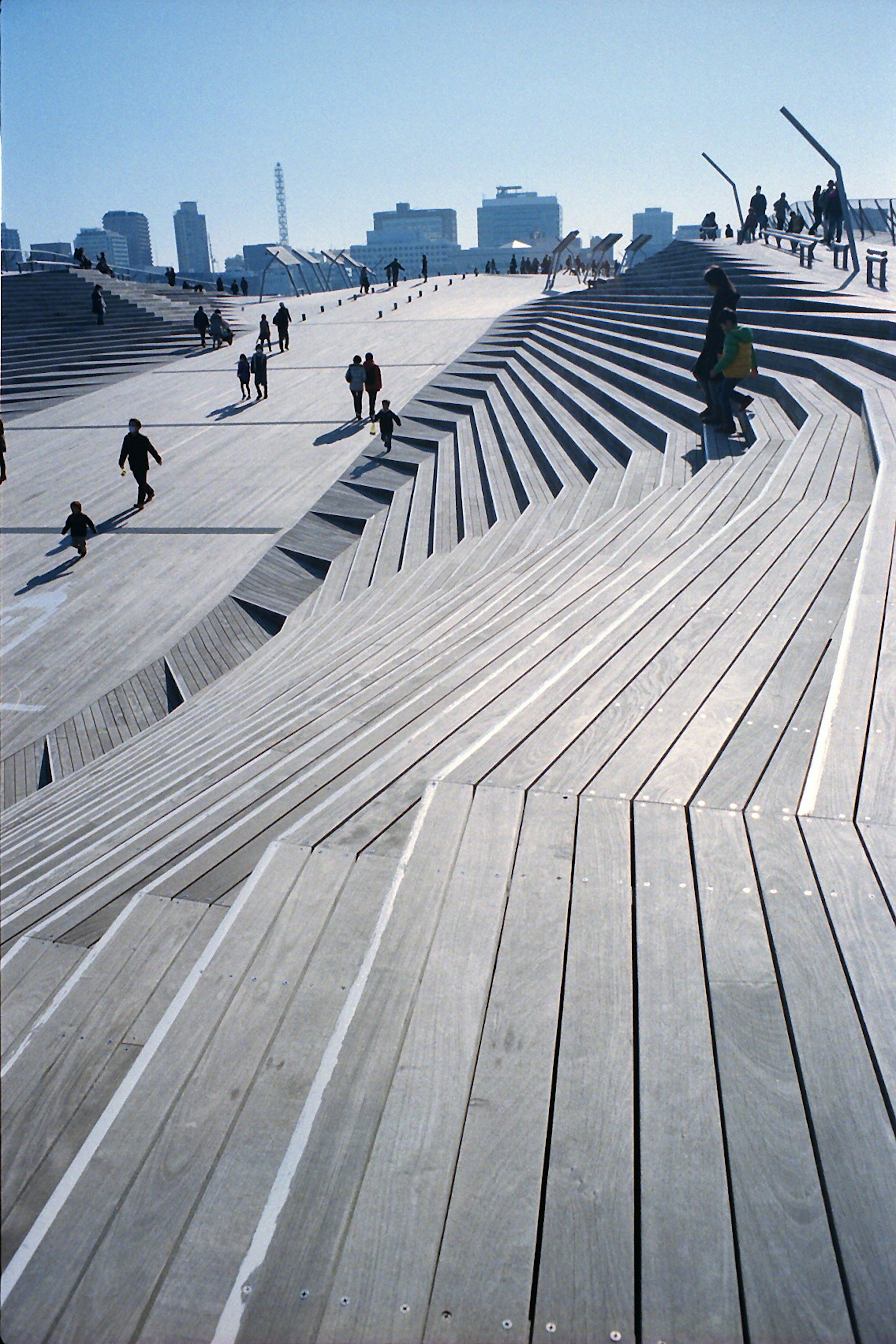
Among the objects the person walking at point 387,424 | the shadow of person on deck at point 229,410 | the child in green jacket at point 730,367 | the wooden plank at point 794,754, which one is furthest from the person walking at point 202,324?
the wooden plank at point 794,754

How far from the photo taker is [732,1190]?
62.1 inches

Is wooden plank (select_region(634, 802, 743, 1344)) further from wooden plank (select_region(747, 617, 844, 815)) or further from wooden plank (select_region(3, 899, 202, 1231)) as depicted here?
wooden plank (select_region(3, 899, 202, 1231))

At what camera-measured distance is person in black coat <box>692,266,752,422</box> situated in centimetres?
821

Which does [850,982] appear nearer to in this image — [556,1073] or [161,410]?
[556,1073]

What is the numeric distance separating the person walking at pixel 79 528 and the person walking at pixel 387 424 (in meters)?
5.01

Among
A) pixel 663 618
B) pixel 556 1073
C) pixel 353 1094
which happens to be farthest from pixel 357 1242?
pixel 663 618

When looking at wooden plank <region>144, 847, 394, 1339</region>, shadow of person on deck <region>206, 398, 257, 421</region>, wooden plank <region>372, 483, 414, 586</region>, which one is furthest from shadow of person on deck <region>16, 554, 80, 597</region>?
wooden plank <region>144, 847, 394, 1339</region>

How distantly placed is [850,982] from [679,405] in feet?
28.3

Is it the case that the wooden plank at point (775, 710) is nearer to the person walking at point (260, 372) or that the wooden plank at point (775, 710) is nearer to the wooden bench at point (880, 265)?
the wooden bench at point (880, 265)

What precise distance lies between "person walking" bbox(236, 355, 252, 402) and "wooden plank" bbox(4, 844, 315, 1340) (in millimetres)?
18741

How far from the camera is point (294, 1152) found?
166 centimetres

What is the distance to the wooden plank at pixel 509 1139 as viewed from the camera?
143 cm

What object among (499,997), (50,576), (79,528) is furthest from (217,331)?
(499,997)

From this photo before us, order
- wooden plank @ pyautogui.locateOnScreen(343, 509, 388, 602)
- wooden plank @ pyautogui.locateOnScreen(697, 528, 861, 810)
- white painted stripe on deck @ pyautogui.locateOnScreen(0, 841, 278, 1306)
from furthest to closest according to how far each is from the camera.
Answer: wooden plank @ pyautogui.locateOnScreen(343, 509, 388, 602) < wooden plank @ pyautogui.locateOnScreen(697, 528, 861, 810) < white painted stripe on deck @ pyautogui.locateOnScreen(0, 841, 278, 1306)
